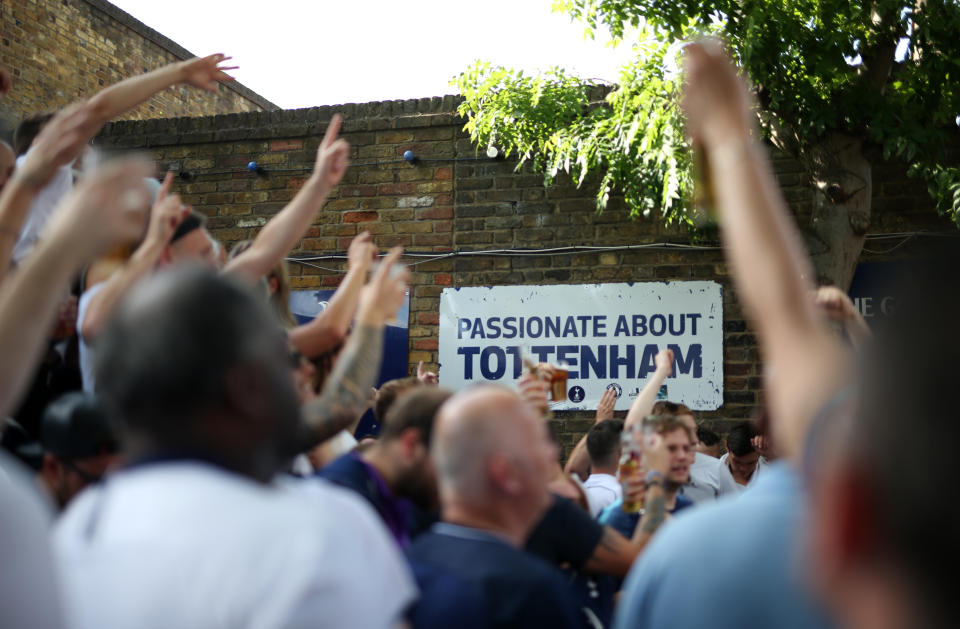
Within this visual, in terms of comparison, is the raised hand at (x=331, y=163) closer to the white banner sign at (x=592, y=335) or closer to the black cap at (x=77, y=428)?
the black cap at (x=77, y=428)

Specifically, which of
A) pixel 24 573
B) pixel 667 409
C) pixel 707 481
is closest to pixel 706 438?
pixel 667 409

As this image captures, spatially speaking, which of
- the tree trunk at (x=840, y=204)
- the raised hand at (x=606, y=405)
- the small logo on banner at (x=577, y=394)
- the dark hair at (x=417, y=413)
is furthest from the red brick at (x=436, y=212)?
the dark hair at (x=417, y=413)

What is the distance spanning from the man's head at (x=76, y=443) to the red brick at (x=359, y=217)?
586cm

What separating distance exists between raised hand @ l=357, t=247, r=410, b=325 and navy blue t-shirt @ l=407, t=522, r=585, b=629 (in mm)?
693

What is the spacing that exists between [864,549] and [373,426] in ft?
23.3

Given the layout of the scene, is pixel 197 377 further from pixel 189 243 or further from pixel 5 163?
pixel 5 163

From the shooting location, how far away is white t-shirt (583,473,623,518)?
13.6 feet

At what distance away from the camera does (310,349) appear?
2863 millimetres

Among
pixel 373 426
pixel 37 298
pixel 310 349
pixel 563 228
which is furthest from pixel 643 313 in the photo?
pixel 37 298

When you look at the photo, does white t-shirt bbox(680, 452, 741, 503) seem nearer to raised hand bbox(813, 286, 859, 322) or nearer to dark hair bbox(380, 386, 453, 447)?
dark hair bbox(380, 386, 453, 447)

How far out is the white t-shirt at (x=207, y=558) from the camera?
113 cm

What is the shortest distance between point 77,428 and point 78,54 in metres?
10.5

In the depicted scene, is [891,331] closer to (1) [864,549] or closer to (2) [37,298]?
(1) [864,549]

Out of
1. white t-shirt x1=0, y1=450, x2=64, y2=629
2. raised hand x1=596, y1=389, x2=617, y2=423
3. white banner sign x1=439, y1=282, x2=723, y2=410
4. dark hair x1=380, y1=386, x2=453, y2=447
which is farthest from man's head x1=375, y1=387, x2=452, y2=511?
white banner sign x1=439, y1=282, x2=723, y2=410
